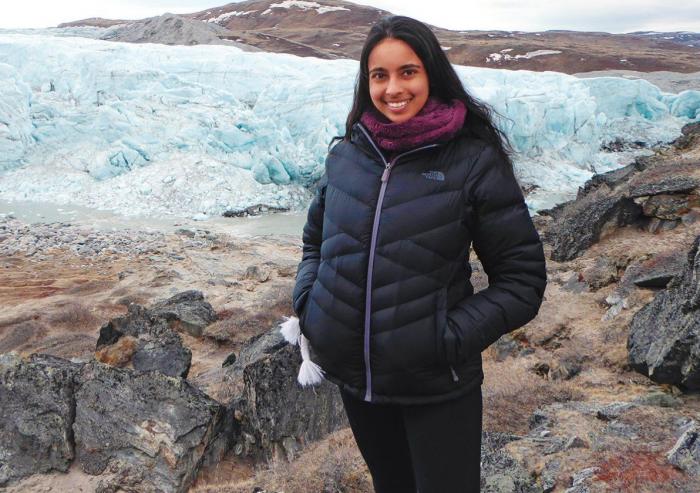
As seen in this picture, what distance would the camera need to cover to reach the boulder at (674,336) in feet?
11.2

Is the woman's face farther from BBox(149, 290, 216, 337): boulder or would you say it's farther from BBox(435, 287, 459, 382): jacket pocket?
BBox(149, 290, 216, 337): boulder

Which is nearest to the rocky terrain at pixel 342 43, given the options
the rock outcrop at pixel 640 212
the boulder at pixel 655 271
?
the rock outcrop at pixel 640 212

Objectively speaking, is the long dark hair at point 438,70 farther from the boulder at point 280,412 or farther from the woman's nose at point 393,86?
the boulder at point 280,412

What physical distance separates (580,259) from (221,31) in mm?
44532

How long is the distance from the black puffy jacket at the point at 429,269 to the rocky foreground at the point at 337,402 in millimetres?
1502

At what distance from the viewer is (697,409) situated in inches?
130

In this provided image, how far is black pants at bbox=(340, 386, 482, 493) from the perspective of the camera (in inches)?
64.3

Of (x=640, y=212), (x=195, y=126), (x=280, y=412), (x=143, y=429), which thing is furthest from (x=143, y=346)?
(x=195, y=126)

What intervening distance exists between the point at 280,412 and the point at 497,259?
3.05 meters

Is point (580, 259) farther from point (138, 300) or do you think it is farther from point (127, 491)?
point (138, 300)

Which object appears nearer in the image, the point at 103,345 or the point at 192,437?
the point at 192,437

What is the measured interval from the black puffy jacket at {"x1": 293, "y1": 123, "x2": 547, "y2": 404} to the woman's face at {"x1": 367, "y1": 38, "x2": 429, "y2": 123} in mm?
122

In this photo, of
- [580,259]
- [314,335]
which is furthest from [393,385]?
[580,259]

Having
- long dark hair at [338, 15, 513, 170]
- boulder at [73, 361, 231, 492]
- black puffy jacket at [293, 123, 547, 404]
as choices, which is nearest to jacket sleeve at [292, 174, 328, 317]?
black puffy jacket at [293, 123, 547, 404]
